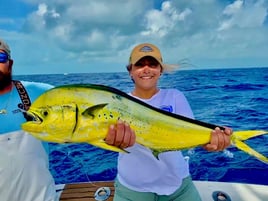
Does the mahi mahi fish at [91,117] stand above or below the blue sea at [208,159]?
above

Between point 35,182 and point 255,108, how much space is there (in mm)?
11036

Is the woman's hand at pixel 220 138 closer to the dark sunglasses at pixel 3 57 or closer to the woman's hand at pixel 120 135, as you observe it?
the woman's hand at pixel 120 135

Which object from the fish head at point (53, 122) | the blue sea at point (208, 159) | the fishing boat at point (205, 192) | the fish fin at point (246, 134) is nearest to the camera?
the fish head at point (53, 122)

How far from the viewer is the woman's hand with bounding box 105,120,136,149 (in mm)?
1366

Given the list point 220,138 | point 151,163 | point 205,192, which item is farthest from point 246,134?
point 205,192

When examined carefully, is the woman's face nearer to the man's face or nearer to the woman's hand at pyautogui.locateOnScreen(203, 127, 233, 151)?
the woman's hand at pyautogui.locateOnScreen(203, 127, 233, 151)

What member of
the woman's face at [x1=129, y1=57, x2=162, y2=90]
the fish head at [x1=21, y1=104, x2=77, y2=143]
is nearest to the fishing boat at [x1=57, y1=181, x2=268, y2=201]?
the woman's face at [x1=129, y1=57, x2=162, y2=90]

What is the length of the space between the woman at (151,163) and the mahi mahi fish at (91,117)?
38 centimetres

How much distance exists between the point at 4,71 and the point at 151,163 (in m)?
1.03

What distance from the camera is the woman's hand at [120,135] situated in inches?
53.8

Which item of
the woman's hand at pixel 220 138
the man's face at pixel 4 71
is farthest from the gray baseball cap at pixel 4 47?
the woman's hand at pixel 220 138

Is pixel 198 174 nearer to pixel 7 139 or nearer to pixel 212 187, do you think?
pixel 212 187

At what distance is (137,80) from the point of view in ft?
6.31

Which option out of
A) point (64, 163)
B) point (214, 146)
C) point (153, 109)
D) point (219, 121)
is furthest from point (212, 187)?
point (219, 121)
